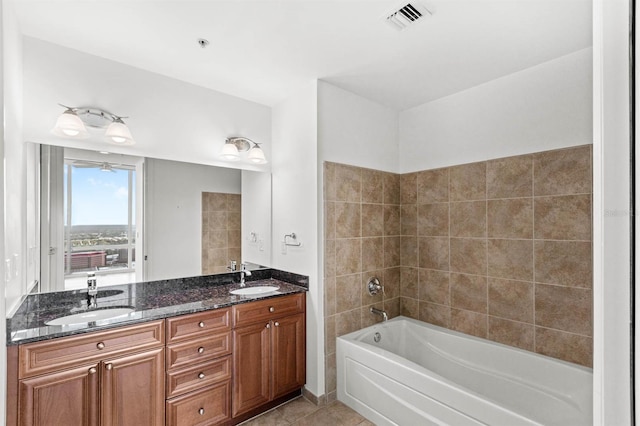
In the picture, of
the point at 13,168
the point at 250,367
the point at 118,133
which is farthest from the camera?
the point at 250,367

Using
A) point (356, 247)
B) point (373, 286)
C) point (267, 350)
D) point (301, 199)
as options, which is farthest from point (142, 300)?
point (373, 286)

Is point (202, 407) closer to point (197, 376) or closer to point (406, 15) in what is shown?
point (197, 376)

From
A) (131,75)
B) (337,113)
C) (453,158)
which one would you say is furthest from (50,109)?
(453,158)

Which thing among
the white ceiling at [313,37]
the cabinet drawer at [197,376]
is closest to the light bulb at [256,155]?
the white ceiling at [313,37]

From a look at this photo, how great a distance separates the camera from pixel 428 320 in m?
2.95

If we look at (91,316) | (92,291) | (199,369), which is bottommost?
(199,369)

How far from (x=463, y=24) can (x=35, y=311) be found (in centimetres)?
308

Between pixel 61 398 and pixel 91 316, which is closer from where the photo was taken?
pixel 61 398

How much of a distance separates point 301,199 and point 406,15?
4.93 feet

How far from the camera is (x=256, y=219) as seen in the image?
3.01 m

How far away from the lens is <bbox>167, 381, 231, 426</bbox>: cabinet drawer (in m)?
1.97

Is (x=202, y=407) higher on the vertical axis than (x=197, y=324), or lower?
lower

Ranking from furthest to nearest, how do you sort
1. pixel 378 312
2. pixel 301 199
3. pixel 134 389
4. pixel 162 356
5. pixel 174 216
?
pixel 378 312, pixel 301 199, pixel 174 216, pixel 162 356, pixel 134 389

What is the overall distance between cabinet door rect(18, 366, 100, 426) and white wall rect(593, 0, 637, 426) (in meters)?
2.14
